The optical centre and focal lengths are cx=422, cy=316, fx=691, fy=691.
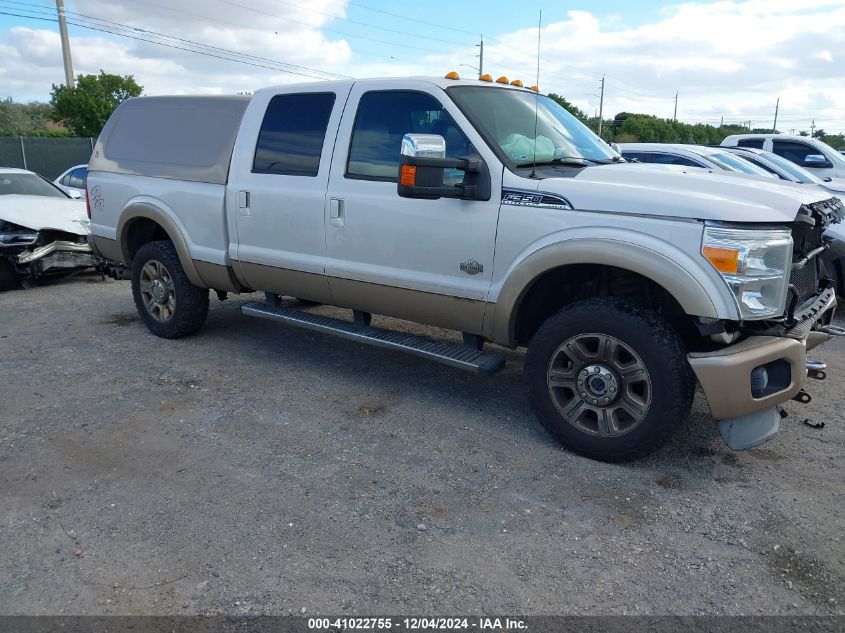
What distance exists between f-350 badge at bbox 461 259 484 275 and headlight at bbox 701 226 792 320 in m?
1.29

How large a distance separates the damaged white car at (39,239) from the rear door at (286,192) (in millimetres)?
3906

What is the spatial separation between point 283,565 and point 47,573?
0.98 metres

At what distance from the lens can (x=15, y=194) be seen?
30.2 ft

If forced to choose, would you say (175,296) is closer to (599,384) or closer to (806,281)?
(599,384)

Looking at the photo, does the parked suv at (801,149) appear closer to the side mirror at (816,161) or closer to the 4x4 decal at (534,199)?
the side mirror at (816,161)

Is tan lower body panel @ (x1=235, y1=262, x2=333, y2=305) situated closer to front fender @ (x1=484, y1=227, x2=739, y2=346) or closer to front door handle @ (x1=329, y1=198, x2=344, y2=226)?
front door handle @ (x1=329, y1=198, x2=344, y2=226)

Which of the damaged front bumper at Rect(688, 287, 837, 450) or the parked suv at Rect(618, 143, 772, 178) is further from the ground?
the parked suv at Rect(618, 143, 772, 178)

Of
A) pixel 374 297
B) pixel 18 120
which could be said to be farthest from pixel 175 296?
pixel 18 120

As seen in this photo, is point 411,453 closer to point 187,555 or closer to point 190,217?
point 187,555

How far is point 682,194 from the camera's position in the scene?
11.4ft

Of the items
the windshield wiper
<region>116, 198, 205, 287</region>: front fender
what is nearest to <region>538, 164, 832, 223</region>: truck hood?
the windshield wiper

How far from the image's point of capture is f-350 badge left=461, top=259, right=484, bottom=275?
414 centimetres

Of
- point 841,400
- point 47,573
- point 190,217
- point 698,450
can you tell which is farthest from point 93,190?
point 841,400

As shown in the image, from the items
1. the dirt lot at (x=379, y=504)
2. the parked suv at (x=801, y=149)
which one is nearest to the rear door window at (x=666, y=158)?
the parked suv at (x=801, y=149)
